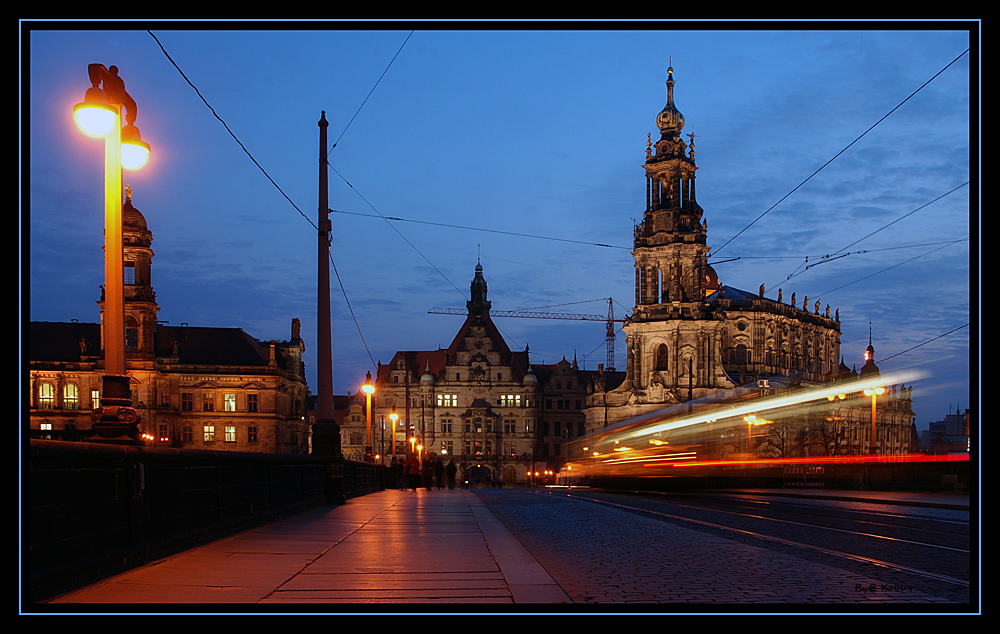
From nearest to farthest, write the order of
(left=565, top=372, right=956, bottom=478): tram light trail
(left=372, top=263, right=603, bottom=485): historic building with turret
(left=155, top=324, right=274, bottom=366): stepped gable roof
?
(left=565, top=372, right=956, bottom=478): tram light trail
(left=155, top=324, right=274, bottom=366): stepped gable roof
(left=372, top=263, right=603, bottom=485): historic building with turret

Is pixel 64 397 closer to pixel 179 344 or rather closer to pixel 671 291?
pixel 179 344

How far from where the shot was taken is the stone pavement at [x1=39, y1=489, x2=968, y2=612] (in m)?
7.07

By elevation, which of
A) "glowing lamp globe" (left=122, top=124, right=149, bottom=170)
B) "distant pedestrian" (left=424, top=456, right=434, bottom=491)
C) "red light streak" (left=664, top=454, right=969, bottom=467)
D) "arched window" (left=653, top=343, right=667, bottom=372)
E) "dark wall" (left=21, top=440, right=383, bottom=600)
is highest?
"glowing lamp globe" (left=122, top=124, right=149, bottom=170)

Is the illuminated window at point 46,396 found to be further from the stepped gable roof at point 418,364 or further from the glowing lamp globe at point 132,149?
the glowing lamp globe at point 132,149

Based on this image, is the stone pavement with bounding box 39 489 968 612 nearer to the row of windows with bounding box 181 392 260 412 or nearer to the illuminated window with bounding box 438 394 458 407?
the row of windows with bounding box 181 392 260 412

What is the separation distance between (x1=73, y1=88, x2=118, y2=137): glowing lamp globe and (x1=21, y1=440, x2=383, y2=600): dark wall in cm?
327

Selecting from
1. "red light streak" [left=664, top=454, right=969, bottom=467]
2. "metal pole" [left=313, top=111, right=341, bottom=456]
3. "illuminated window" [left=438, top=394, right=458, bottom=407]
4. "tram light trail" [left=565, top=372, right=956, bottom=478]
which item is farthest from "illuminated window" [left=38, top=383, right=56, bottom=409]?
"metal pole" [left=313, top=111, right=341, bottom=456]

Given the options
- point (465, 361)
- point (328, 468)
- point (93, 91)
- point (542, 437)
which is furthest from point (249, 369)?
point (93, 91)

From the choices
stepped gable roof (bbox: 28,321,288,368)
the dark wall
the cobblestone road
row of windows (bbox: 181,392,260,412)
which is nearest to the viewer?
the dark wall

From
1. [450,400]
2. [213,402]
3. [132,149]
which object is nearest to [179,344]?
[213,402]

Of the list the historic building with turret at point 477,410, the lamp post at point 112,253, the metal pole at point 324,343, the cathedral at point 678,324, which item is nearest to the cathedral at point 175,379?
the historic building with turret at point 477,410

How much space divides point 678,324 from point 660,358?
4.99 metres
